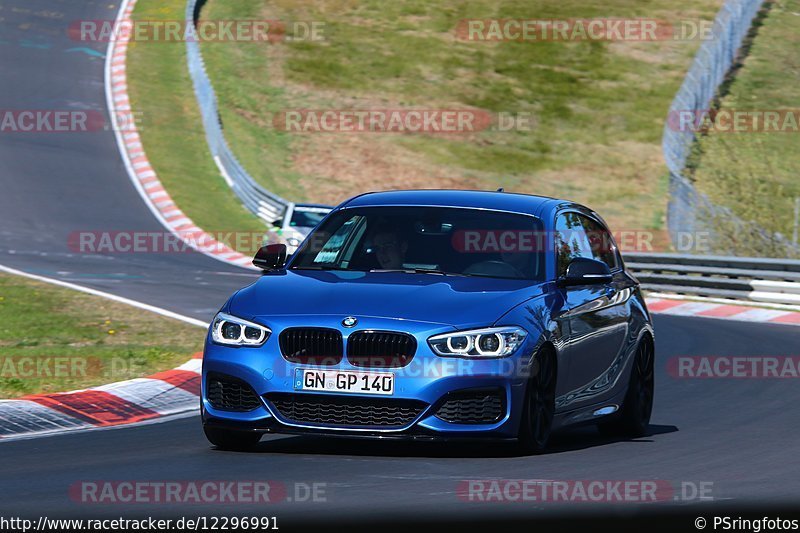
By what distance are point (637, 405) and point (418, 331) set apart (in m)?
2.92

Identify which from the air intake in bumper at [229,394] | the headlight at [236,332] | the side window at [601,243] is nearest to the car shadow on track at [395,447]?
the air intake in bumper at [229,394]

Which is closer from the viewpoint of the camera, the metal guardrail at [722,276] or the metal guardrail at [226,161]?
the metal guardrail at [722,276]

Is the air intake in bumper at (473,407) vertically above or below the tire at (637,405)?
above

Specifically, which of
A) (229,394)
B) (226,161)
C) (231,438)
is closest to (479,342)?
(229,394)

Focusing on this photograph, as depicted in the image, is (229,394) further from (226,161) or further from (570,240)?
(226,161)

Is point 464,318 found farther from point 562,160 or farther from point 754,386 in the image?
point 562,160

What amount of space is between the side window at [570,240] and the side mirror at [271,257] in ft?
5.66

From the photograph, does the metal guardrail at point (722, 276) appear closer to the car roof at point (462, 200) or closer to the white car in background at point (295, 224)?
the white car in background at point (295, 224)

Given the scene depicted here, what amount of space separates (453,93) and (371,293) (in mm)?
39899

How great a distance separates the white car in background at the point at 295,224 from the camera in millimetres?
28297

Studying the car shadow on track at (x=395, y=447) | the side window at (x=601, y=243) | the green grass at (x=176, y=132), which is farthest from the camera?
the green grass at (x=176, y=132)

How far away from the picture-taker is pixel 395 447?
30.7 feet

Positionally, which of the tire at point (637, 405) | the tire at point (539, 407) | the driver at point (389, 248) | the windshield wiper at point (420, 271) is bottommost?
the tire at point (637, 405)

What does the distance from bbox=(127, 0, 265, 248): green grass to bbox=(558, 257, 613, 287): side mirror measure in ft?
72.8
